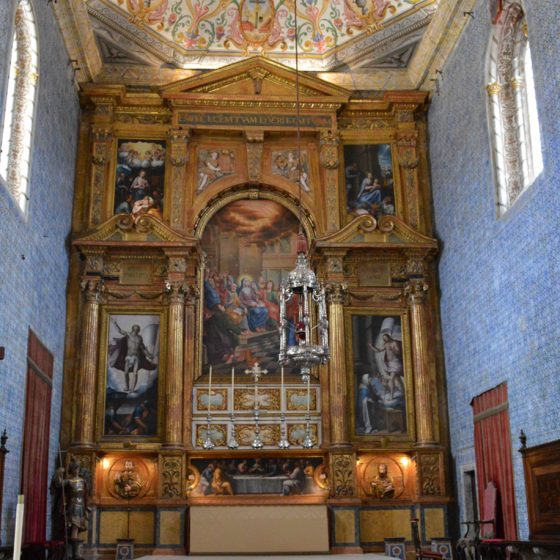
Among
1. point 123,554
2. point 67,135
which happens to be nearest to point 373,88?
point 67,135

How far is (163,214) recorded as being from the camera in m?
18.6

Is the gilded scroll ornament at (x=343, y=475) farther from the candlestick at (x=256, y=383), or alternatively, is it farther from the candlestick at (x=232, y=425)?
the candlestick at (x=232, y=425)

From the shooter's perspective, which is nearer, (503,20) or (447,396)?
(503,20)

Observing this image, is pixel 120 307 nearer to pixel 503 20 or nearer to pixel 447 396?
pixel 447 396

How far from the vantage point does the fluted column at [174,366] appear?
16.9 meters

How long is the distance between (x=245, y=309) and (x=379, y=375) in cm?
332

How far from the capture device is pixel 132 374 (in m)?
17.5

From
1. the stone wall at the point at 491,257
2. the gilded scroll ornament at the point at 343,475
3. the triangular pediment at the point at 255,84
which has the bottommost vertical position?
the gilded scroll ornament at the point at 343,475

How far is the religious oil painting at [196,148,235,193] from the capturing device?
19.0m

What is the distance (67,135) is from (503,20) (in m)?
9.25

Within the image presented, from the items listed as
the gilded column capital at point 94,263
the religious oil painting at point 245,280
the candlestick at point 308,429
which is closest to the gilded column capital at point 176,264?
the religious oil painting at point 245,280

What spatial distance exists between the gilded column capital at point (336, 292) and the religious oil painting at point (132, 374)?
3794 millimetres

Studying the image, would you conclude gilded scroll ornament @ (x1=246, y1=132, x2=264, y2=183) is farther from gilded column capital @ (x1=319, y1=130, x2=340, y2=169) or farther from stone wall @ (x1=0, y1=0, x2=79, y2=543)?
stone wall @ (x1=0, y1=0, x2=79, y2=543)

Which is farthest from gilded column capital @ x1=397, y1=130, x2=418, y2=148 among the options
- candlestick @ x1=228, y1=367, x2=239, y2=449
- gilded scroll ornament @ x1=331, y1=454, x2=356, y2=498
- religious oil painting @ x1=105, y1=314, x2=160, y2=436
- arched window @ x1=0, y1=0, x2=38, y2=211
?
arched window @ x1=0, y1=0, x2=38, y2=211
